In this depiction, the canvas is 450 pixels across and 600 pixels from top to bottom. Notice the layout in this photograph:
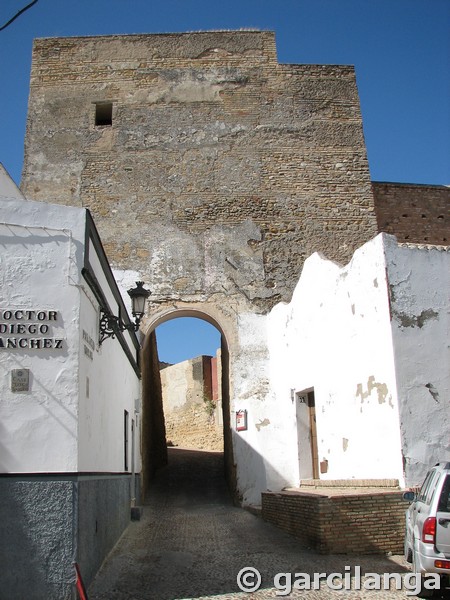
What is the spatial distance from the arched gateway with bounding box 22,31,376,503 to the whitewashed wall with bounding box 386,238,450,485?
503 cm

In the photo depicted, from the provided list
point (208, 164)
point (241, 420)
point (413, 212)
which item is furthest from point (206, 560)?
point (413, 212)

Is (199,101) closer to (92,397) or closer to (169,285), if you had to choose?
(169,285)

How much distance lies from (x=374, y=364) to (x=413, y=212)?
9.15m

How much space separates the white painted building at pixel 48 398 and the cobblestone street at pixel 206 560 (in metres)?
0.57

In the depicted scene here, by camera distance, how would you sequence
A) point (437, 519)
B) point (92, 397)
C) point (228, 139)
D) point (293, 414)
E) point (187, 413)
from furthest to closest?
point (187, 413) → point (228, 139) → point (293, 414) → point (92, 397) → point (437, 519)

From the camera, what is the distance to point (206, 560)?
730cm

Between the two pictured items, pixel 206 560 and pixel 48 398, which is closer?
pixel 48 398

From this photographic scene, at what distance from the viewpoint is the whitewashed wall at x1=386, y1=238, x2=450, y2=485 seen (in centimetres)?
812

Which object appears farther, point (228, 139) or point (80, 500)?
point (228, 139)

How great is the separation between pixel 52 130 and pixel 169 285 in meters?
5.08

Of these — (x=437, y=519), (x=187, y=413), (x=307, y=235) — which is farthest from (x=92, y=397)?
(x=187, y=413)

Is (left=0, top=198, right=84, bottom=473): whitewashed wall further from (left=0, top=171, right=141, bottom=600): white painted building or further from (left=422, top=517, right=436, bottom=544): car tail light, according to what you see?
(left=422, top=517, right=436, bottom=544): car tail light

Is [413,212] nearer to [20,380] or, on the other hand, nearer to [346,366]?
[346,366]

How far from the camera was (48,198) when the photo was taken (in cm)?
1425
